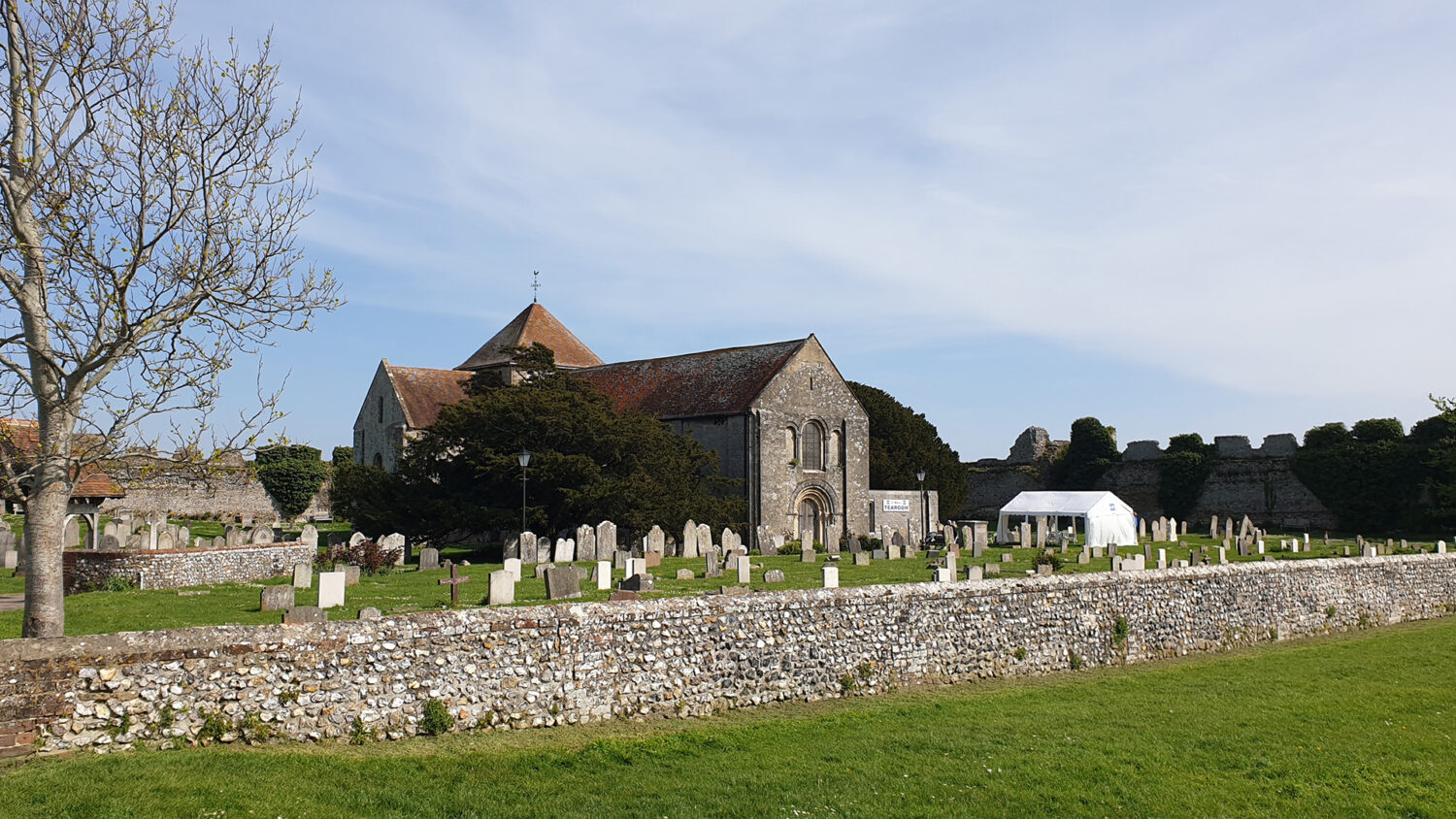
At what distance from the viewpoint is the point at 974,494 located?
57.3 m

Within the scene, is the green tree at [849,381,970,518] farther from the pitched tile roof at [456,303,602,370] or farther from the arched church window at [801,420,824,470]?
the pitched tile roof at [456,303,602,370]

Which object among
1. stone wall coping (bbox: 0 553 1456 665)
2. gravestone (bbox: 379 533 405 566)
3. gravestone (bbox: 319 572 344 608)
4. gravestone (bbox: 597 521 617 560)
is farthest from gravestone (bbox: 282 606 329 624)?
gravestone (bbox: 597 521 617 560)

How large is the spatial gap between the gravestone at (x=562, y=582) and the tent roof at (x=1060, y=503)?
78.9ft

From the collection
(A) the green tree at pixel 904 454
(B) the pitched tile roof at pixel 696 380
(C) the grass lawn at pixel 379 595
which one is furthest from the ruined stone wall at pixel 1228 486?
(C) the grass lawn at pixel 379 595

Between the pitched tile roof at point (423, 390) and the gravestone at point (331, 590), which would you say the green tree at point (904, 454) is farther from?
the gravestone at point (331, 590)

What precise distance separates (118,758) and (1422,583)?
24274 mm

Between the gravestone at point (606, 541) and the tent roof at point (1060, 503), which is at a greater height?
the tent roof at point (1060, 503)

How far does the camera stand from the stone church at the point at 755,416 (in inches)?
1443

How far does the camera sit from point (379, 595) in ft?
56.1

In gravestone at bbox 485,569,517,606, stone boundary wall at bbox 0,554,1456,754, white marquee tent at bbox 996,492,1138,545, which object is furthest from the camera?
white marquee tent at bbox 996,492,1138,545

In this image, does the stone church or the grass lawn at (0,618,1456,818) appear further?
the stone church

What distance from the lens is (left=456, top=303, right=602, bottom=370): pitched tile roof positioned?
4478 centimetres

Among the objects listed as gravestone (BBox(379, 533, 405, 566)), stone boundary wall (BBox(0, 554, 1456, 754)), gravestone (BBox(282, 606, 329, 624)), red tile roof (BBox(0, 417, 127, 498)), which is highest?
red tile roof (BBox(0, 417, 127, 498))

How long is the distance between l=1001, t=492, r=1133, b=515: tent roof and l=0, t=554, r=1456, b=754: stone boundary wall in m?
17.5
